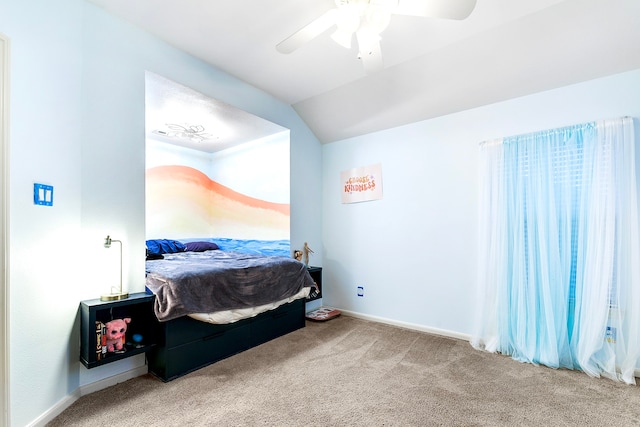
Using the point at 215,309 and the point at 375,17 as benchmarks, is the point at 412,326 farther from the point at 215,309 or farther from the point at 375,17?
the point at 375,17

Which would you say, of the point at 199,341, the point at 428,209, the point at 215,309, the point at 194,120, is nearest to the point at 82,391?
the point at 199,341

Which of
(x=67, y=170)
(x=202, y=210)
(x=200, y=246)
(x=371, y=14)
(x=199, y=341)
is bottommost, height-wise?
(x=199, y=341)

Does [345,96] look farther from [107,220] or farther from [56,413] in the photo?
[56,413]

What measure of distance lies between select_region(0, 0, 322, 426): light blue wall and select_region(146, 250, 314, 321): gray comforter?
0.27 meters

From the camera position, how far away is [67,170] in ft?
6.13

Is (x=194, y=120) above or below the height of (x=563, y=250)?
above

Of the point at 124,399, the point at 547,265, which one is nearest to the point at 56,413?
the point at 124,399

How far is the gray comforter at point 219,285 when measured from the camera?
2.16 meters

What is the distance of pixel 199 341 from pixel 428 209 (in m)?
2.54

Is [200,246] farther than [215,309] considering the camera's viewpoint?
Yes

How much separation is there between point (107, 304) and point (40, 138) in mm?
1071

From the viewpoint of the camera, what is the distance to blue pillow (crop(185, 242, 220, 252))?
4118 millimetres

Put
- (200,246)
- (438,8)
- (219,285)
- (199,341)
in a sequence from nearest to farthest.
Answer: (438,8) < (199,341) < (219,285) < (200,246)

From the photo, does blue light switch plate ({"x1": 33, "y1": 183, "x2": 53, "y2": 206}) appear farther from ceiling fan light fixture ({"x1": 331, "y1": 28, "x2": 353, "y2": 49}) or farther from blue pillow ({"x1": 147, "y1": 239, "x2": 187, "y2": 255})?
ceiling fan light fixture ({"x1": 331, "y1": 28, "x2": 353, "y2": 49})
